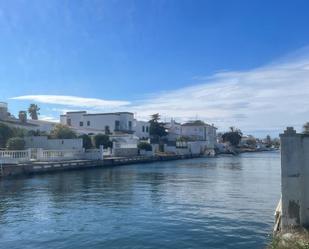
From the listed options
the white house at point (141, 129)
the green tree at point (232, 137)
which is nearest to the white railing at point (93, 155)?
the white house at point (141, 129)

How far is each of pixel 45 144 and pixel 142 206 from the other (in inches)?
1641

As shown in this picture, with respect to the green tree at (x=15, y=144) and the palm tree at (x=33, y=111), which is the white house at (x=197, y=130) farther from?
the green tree at (x=15, y=144)

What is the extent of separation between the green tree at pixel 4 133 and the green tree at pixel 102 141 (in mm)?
15658

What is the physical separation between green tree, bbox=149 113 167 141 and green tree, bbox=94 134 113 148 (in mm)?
37479

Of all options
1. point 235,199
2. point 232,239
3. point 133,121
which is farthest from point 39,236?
point 133,121

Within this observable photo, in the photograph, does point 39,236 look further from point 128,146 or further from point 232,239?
point 128,146

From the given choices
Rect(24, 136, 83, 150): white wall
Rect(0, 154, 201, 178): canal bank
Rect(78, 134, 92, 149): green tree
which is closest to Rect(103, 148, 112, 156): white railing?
Rect(78, 134, 92, 149): green tree

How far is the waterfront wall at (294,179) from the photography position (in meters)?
10.4

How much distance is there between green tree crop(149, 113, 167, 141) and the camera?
4407 inches

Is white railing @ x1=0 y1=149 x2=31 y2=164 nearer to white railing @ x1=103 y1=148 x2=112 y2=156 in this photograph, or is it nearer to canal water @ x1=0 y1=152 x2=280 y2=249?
canal water @ x1=0 y1=152 x2=280 y2=249

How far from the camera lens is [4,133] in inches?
2288

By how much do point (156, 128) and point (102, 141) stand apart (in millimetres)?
40193

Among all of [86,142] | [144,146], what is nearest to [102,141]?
[86,142]

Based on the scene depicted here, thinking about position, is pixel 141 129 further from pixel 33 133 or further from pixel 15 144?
pixel 15 144
